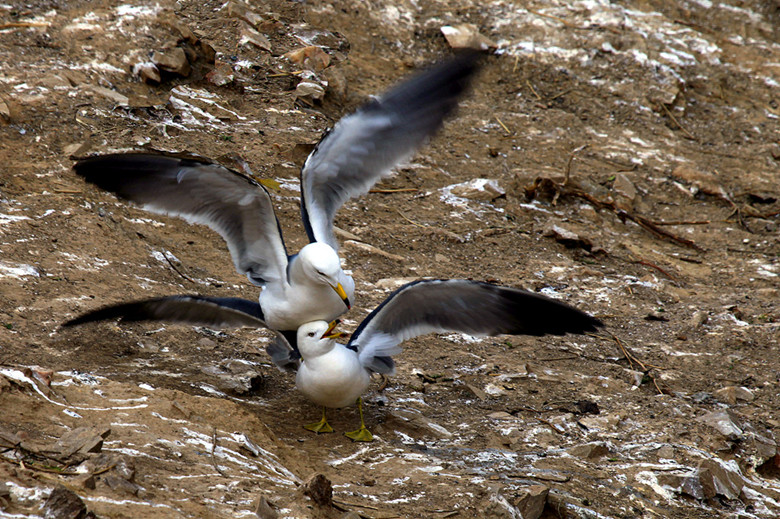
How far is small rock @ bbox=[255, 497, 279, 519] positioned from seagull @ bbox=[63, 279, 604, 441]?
117 cm

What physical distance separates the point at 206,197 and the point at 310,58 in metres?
3.83

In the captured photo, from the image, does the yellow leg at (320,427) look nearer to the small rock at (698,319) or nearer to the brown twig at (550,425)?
the brown twig at (550,425)

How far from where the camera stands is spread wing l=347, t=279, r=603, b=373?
3838 mm

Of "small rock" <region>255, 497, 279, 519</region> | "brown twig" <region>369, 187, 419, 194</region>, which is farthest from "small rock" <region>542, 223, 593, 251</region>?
"small rock" <region>255, 497, 279, 519</region>

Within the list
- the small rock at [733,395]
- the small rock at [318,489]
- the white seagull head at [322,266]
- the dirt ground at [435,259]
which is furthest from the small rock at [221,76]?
the small rock at [318,489]

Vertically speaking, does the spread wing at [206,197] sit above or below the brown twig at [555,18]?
below

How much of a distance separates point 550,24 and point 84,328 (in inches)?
261

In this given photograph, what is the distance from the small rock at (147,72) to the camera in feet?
22.4

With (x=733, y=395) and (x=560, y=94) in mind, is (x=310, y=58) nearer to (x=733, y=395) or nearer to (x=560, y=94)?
(x=560, y=94)

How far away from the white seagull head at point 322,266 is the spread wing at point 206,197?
0.34m

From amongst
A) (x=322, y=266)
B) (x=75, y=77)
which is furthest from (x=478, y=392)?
(x=75, y=77)

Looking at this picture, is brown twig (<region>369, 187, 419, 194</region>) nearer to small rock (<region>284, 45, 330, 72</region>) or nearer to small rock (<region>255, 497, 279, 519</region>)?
small rock (<region>284, 45, 330, 72</region>)

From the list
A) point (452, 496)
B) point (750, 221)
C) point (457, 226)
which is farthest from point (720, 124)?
point (452, 496)

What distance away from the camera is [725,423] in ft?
13.9
